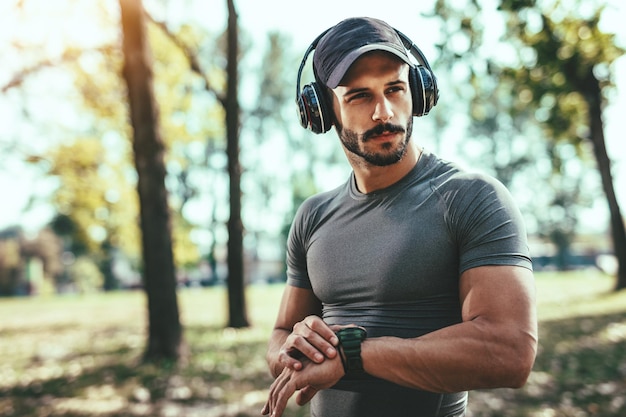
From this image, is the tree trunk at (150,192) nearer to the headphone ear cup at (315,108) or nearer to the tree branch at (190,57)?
the tree branch at (190,57)

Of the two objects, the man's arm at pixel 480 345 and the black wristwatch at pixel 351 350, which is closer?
the man's arm at pixel 480 345

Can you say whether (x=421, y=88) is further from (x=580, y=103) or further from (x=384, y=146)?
(x=580, y=103)

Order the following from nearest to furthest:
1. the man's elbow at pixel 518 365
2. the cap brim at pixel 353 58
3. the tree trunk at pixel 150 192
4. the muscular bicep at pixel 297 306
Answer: the man's elbow at pixel 518 365 → the cap brim at pixel 353 58 → the muscular bicep at pixel 297 306 → the tree trunk at pixel 150 192

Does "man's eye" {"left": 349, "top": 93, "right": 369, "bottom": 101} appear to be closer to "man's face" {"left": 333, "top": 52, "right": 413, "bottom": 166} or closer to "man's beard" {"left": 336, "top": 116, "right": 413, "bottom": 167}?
"man's face" {"left": 333, "top": 52, "right": 413, "bottom": 166}

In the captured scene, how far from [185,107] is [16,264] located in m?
44.5

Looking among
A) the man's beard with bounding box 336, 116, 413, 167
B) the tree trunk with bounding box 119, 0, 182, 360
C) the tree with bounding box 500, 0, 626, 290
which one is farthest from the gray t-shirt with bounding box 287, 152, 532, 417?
the tree with bounding box 500, 0, 626, 290

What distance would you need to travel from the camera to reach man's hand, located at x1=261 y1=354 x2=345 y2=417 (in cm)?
185

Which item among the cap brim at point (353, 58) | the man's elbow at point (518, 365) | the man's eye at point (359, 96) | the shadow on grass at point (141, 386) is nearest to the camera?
the man's elbow at point (518, 365)

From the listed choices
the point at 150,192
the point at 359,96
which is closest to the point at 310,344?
the point at 359,96

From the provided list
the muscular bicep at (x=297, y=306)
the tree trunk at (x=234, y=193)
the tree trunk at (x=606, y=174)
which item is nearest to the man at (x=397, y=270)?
the muscular bicep at (x=297, y=306)

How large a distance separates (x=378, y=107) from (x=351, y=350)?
868 mm

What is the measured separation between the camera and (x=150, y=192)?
862cm

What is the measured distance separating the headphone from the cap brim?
11.3 inches

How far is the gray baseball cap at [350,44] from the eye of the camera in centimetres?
199
